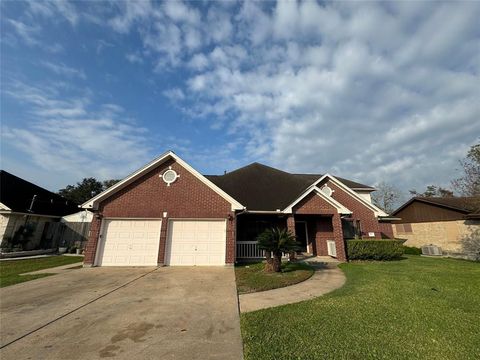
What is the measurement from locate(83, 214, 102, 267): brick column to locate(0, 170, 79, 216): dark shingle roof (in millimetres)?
10437

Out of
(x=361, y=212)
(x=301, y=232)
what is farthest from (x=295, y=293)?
(x=361, y=212)

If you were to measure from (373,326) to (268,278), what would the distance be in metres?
4.78

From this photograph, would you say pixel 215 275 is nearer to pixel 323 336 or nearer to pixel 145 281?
pixel 145 281

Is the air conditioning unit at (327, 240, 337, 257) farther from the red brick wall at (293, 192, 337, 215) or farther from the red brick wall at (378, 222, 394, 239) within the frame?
the red brick wall at (378, 222, 394, 239)

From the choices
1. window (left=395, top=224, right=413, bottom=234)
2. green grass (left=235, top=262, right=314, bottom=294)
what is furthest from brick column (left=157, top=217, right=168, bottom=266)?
window (left=395, top=224, right=413, bottom=234)

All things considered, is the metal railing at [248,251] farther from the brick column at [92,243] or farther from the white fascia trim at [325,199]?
the brick column at [92,243]

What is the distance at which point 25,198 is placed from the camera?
20.2 metres

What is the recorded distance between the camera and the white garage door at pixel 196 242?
12328mm

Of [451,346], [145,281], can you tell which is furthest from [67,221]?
[451,346]

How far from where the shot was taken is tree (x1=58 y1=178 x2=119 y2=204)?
45438 mm

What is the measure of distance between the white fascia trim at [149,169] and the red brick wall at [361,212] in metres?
9.34

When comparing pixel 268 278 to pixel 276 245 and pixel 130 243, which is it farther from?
pixel 130 243

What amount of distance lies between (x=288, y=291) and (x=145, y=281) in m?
5.50

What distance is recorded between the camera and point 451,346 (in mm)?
3920
